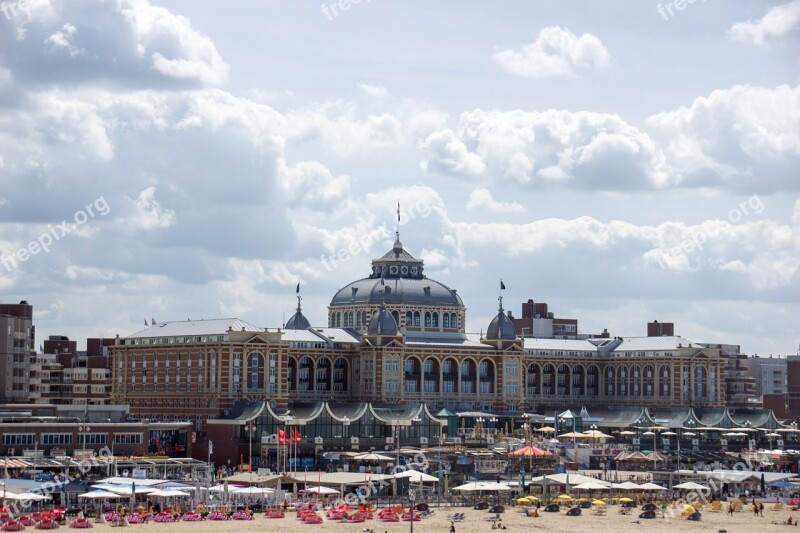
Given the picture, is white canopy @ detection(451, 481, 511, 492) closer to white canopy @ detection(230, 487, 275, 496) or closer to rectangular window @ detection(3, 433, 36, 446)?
white canopy @ detection(230, 487, 275, 496)

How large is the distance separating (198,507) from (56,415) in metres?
46.9

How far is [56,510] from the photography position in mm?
133625

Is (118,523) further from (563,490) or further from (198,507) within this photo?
(563,490)

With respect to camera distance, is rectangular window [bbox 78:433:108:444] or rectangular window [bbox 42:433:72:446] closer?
rectangular window [bbox 42:433:72:446]

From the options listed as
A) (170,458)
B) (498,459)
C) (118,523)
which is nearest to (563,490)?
(498,459)

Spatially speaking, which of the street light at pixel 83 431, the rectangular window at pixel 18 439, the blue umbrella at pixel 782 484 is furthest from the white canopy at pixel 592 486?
the rectangular window at pixel 18 439

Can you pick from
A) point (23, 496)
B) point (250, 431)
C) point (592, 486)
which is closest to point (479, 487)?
point (592, 486)

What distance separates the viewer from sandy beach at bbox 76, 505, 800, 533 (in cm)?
13125

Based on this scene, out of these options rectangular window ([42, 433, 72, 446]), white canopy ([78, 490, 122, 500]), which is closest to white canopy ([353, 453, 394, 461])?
rectangular window ([42, 433, 72, 446])

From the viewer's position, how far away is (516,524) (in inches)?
5468

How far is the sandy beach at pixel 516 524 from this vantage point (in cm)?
13125

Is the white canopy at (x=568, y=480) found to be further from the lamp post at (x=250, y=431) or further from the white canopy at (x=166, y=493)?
the white canopy at (x=166, y=493)

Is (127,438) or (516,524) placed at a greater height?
(127,438)

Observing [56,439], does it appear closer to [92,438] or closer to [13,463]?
[92,438]
